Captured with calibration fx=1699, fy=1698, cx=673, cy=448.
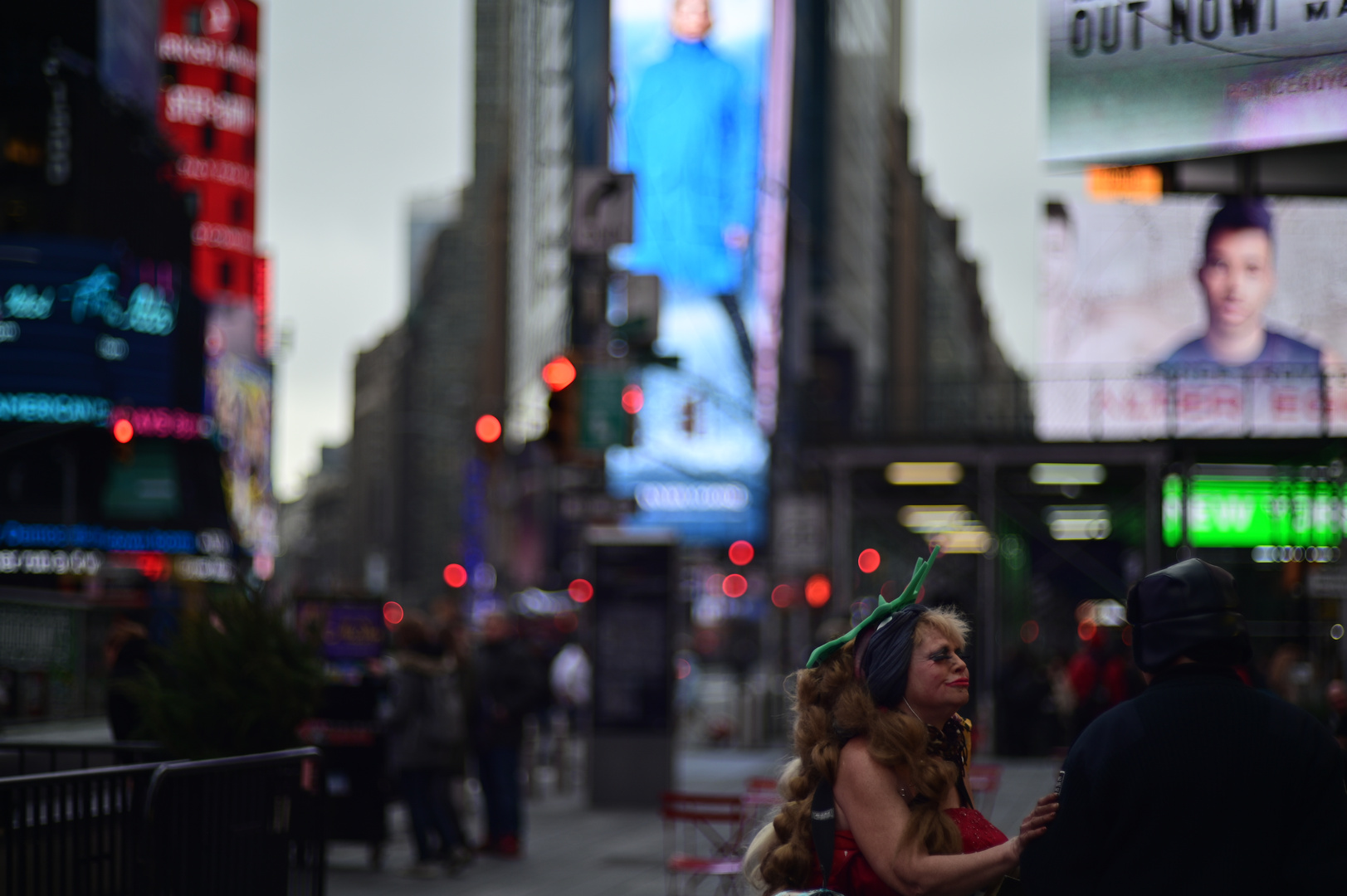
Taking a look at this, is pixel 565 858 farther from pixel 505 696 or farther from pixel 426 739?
pixel 426 739

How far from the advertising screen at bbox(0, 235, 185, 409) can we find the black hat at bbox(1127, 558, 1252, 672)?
41.7 m

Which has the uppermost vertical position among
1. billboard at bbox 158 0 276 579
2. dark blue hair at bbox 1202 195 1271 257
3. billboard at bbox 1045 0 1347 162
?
billboard at bbox 158 0 276 579

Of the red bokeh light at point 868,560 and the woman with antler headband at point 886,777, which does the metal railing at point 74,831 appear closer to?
the woman with antler headband at point 886,777

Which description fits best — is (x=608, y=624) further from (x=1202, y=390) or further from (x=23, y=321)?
(x=23, y=321)

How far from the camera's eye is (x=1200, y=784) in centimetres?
381

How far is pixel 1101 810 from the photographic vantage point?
3902mm

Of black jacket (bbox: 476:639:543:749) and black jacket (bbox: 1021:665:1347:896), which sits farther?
black jacket (bbox: 476:639:543:749)

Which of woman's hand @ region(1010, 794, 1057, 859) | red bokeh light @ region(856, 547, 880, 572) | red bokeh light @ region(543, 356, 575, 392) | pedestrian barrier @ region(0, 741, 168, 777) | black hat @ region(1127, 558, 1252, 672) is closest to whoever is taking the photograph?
black hat @ region(1127, 558, 1252, 672)

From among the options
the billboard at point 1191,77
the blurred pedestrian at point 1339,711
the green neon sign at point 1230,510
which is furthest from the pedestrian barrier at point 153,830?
the green neon sign at point 1230,510

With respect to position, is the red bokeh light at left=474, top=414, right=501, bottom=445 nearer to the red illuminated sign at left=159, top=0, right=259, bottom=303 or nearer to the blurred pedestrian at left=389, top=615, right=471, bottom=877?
the blurred pedestrian at left=389, top=615, right=471, bottom=877

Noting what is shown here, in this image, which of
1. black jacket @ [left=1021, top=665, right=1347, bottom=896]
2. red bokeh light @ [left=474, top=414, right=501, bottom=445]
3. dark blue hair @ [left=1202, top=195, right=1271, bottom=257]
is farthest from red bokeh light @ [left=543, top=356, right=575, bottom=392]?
dark blue hair @ [left=1202, top=195, right=1271, bottom=257]

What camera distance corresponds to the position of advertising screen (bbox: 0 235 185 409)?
142 feet

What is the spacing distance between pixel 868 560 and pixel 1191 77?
141 ft

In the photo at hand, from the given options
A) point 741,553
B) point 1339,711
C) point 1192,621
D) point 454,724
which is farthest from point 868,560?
point 1192,621
